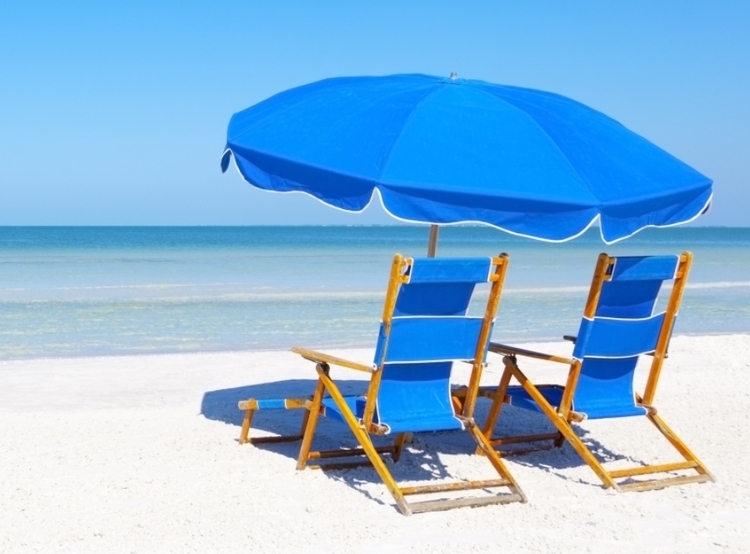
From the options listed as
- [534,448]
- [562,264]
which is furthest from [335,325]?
[562,264]

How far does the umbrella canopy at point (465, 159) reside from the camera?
4094 mm

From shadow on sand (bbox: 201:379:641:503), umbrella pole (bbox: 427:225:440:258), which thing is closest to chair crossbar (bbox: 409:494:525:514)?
shadow on sand (bbox: 201:379:641:503)

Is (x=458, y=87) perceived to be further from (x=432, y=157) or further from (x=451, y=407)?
(x=451, y=407)

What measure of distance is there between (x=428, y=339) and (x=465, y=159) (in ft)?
2.74

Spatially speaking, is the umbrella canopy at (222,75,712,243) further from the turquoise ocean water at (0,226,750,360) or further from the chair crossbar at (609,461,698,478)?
the turquoise ocean water at (0,226,750,360)

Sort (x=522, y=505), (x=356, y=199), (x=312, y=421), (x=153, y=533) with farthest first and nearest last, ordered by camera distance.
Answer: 1. (x=312, y=421)
2. (x=522, y=505)
3. (x=356, y=199)
4. (x=153, y=533)

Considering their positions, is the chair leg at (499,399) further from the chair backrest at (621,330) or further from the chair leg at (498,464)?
the chair leg at (498,464)

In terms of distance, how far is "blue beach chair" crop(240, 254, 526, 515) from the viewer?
427cm

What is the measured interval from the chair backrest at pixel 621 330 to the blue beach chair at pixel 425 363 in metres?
0.50

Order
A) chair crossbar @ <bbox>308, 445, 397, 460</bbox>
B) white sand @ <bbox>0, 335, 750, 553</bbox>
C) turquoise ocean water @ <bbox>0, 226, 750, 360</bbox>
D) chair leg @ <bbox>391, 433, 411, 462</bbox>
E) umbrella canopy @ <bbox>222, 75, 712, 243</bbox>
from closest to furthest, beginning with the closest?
white sand @ <bbox>0, 335, 750, 553</bbox>, umbrella canopy @ <bbox>222, 75, 712, 243</bbox>, chair crossbar @ <bbox>308, 445, 397, 460</bbox>, chair leg @ <bbox>391, 433, 411, 462</bbox>, turquoise ocean water @ <bbox>0, 226, 750, 360</bbox>

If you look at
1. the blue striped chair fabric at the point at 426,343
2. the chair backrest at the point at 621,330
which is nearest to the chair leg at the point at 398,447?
the blue striped chair fabric at the point at 426,343

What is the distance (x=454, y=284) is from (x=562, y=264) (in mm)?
28534

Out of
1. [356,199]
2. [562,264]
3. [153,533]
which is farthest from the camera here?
[562,264]

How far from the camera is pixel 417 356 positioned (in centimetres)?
445
